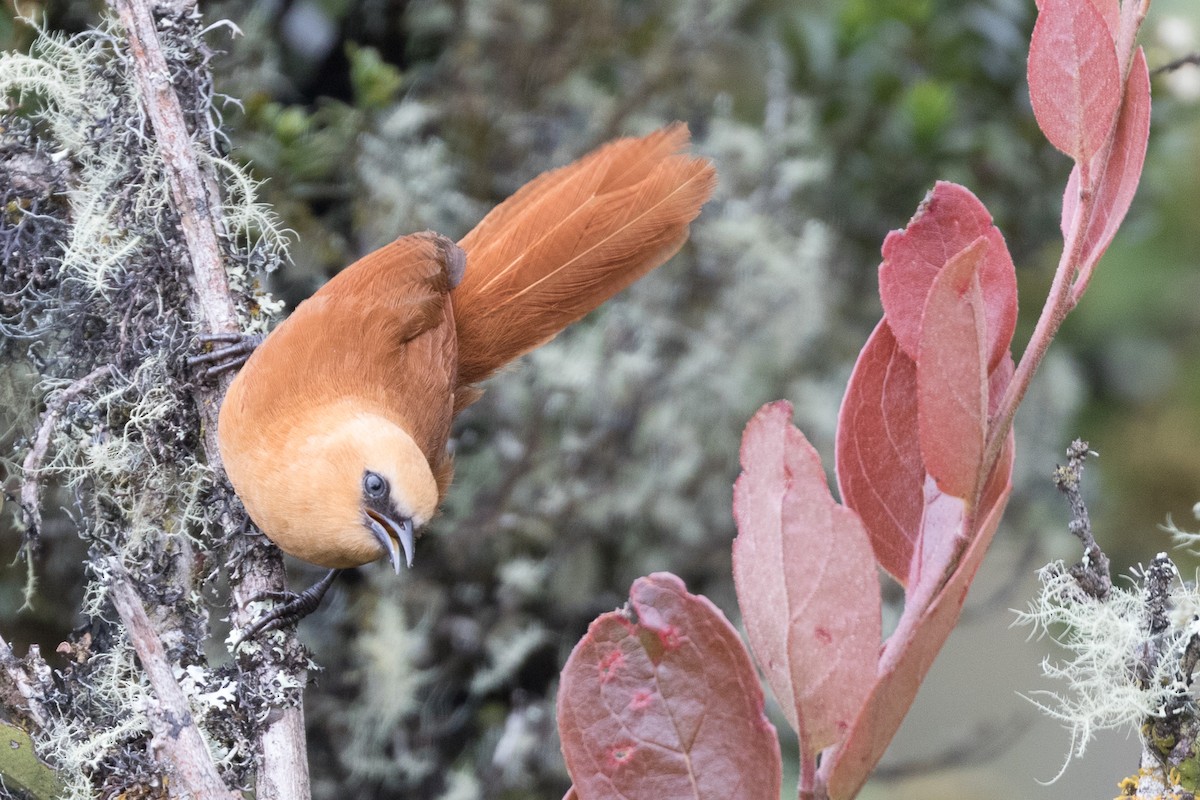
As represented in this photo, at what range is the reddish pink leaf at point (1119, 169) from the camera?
12.4 inches

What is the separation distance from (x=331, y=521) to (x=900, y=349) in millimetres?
490

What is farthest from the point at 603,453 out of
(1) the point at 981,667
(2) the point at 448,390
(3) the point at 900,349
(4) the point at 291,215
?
(3) the point at 900,349

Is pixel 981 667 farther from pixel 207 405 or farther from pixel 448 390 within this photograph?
pixel 207 405

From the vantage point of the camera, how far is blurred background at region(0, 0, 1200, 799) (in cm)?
101

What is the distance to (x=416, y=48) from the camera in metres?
1.14

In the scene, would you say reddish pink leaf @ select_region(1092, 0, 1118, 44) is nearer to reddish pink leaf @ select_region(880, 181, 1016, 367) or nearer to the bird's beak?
reddish pink leaf @ select_region(880, 181, 1016, 367)

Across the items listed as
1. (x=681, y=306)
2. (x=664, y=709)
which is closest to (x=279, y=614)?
(x=664, y=709)

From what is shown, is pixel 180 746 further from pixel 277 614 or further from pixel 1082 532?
pixel 1082 532

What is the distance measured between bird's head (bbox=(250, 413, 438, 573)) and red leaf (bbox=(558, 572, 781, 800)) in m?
0.43

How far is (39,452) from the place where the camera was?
20.2 inches

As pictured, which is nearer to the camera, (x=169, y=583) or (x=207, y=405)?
(x=169, y=583)

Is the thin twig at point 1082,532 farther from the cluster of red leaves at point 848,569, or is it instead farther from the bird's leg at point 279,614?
the bird's leg at point 279,614

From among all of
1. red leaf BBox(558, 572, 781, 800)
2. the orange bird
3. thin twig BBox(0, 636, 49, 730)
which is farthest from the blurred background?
red leaf BBox(558, 572, 781, 800)

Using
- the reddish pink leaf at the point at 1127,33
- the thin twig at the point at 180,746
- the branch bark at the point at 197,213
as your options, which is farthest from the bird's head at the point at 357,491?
the reddish pink leaf at the point at 1127,33
